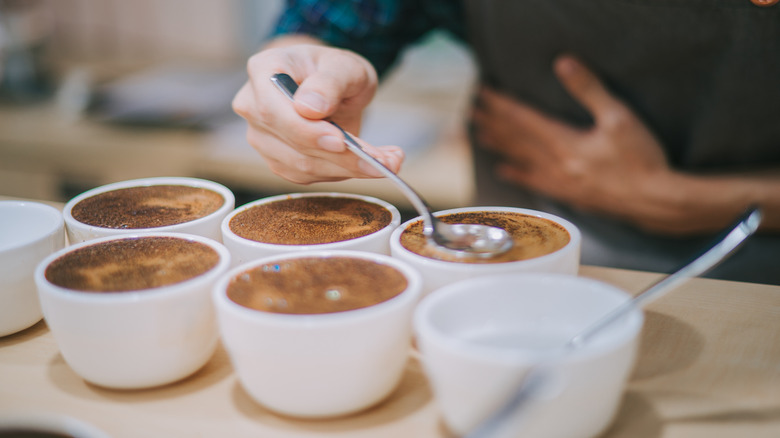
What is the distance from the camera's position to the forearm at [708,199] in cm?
130

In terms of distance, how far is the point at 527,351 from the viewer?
0.65 meters

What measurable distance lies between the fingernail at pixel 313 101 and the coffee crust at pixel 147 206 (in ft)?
0.61

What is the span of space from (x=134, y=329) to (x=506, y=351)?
1.13 ft

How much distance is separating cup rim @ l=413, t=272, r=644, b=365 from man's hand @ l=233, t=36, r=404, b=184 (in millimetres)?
291

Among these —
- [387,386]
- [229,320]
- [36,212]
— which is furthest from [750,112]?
[36,212]

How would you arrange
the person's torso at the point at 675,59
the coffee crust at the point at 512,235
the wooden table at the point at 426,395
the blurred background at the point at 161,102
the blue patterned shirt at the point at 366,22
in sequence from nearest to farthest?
the wooden table at the point at 426,395 → the coffee crust at the point at 512,235 → the person's torso at the point at 675,59 → the blue patterned shirt at the point at 366,22 → the blurred background at the point at 161,102

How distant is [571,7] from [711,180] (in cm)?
→ 41

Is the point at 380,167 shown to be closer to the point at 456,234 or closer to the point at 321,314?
the point at 456,234

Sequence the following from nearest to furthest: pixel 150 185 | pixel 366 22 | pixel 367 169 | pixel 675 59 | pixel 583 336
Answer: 1. pixel 583 336
2. pixel 367 169
3. pixel 150 185
4. pixel 675 59
5. pixel 366 22

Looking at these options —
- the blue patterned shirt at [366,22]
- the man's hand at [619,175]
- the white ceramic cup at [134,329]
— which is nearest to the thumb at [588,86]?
the man's hand at [619,175]

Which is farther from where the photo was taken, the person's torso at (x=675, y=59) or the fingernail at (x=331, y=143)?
the person's torso at (x=675, y=59)

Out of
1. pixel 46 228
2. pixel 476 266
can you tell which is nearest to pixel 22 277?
pixel 46 228

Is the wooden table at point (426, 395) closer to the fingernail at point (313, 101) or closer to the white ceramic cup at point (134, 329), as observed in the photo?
the white ceramic cup at point (134, 329)

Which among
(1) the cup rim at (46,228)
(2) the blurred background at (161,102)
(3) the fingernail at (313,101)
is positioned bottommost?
(2) the blurred background at (161,102)
